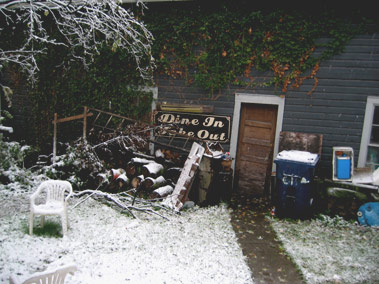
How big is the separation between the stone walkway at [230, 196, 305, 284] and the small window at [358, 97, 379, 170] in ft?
8.04

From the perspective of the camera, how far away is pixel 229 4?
6.84m

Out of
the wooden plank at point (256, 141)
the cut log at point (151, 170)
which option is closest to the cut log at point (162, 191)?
the cut log at point (151, 170)

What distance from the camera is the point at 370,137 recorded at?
6438 millimetres

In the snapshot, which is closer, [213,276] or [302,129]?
[213,276]

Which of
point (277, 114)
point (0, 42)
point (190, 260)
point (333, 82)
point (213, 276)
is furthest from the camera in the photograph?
point (0, 42)

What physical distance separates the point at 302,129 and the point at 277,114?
68 centimetres

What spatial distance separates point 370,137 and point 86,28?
6.98m

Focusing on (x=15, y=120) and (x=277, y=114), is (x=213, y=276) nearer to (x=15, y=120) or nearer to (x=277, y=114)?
(x=277, y=114)

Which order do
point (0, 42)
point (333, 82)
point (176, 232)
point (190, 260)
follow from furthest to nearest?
point (0, 42) → point (333, 82) → point (176, 232) → point (190, 260)

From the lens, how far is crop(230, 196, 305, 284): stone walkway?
3.71m

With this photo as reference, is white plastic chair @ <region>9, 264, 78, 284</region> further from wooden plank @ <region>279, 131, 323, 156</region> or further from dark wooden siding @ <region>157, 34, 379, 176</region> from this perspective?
dark wooden siding @ <region>157, 34, 379, 176</region>

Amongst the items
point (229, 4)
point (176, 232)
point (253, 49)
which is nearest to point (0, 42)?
point (229, 4)

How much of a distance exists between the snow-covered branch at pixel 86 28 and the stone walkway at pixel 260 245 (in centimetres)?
374

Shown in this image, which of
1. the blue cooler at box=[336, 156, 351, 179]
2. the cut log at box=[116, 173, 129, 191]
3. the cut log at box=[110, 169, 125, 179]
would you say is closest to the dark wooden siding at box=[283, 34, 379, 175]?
the blue cooler at box=[336, 156, 351, 179]
